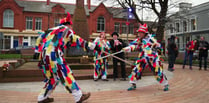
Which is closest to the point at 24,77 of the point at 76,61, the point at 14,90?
the point at 14,90

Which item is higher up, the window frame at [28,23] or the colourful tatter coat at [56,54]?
the window frame at [28,23]

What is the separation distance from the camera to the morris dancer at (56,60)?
12.7ft

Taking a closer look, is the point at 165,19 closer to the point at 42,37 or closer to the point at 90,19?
the point at 42,37

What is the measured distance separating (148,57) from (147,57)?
0.10ft

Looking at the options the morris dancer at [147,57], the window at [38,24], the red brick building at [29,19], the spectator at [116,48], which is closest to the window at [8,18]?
the red brick building at [29,19]

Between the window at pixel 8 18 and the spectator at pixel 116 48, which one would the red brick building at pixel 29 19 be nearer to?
the window at pixel 8 18

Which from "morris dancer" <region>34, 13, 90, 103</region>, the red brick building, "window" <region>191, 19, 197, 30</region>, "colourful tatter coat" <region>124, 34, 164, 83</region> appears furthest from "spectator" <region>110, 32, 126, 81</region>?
"window" <region>191, 19, 197, 30</region>

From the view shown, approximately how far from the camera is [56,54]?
12.8 feet

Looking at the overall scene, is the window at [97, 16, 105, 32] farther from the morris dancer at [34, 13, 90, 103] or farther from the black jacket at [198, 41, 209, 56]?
the morris dancer at [34, 13, 90, 103]

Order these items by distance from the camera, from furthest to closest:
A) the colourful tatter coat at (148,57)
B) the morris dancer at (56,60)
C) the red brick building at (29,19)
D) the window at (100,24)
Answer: the window at (100,24) < the red brick building at (29,19) < the colourful tatter coat at (148,57) < the morris dancer at (56,60)

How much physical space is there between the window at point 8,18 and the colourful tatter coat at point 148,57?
1372 inches

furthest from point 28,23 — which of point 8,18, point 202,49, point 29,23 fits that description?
point 202,49

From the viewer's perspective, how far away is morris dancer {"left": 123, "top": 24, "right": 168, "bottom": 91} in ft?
17.6

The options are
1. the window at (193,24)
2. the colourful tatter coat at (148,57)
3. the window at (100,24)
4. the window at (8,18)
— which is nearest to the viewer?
the colourful tatter coat at (148,57)
